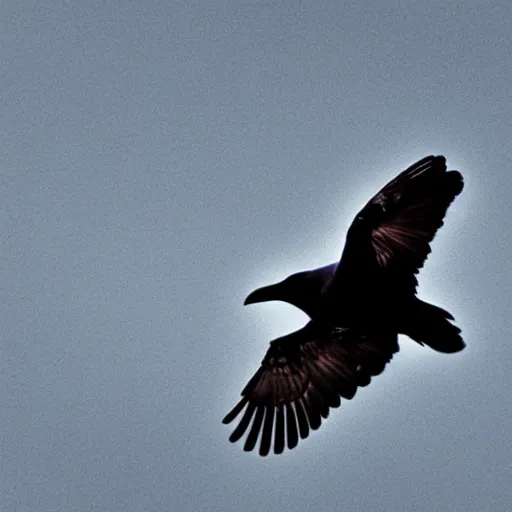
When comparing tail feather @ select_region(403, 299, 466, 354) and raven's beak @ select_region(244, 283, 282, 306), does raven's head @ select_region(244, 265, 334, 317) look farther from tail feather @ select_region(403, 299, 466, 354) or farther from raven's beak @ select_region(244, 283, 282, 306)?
tail feather @ select_region(403, 299, 466, 354)

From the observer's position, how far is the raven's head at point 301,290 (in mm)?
18406

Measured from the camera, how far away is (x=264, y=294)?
63.0 feet

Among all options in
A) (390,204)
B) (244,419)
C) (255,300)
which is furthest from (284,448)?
(390,204)

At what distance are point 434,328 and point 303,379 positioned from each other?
275 centimetres

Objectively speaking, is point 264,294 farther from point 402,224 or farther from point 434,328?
point 434,328

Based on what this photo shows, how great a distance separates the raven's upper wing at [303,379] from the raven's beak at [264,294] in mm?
765

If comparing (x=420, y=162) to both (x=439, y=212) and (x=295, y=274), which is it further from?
(x=295, y=274)

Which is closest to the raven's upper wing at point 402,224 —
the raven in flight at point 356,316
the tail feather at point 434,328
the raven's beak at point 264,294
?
the raven in flight at point 356,316

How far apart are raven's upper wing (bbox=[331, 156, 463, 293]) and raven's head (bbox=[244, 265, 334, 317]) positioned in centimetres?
68

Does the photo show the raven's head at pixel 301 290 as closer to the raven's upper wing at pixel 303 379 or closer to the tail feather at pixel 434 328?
the raven's upper wing at pixel 303 379

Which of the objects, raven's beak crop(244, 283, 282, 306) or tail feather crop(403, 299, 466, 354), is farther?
raven's beak crop(244, 283, 282, 306)

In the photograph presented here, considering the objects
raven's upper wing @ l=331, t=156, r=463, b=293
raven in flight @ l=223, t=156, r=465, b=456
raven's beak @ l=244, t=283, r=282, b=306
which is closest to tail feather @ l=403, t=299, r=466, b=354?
raven in flight @ l=223, t=156, r=465, b=456

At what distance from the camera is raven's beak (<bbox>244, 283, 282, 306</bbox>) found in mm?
19016

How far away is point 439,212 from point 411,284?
1077mm
